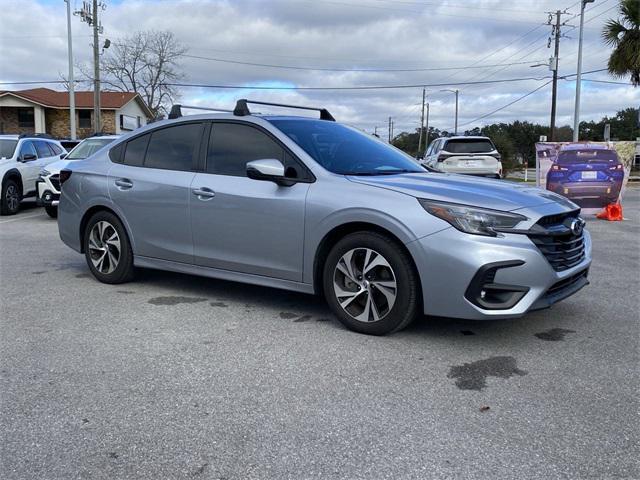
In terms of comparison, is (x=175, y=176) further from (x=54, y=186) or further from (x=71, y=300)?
(x=54, y=186)

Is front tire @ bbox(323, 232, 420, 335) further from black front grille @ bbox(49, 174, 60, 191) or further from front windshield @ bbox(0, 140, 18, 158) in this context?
front windshield @ bbox(0, 140, 18, 158)

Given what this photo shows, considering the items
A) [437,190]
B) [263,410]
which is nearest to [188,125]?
[437,190]

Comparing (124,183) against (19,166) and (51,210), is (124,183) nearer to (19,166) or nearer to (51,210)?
(51,210)

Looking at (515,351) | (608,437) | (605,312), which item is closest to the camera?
(608,437)

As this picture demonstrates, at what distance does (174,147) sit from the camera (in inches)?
226

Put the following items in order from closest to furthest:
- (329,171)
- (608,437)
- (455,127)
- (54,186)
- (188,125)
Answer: (608,437), (329,171), (188,125), (54,186), (455,127)

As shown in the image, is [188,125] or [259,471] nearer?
[259,471]

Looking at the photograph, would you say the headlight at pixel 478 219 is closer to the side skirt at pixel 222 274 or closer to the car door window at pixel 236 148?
the side skirt at pixel 222 274

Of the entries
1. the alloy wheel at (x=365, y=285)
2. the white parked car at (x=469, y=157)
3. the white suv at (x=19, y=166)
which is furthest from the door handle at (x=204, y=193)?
the white parked car at (x=469, y=157)

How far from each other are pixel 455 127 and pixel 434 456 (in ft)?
214

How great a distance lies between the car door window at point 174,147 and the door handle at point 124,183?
0.23 meters

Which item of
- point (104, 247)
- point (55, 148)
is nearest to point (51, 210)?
point (55, 148)

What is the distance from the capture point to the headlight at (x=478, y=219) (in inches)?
162

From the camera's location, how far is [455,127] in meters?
65.2
